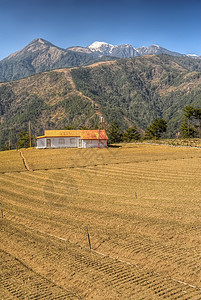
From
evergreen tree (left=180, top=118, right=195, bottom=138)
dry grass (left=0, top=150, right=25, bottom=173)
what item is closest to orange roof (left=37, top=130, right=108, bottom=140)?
dry grass (left=0, top=150, right=25, bottom=173)

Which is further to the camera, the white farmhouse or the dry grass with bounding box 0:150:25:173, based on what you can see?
the white farmhouse

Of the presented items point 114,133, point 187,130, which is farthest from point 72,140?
point 187,130

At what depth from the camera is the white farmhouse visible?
79.4 m

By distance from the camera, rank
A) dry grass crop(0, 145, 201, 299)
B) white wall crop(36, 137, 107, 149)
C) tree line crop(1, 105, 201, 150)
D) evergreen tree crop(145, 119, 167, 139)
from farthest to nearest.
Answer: evergreen tree crop(145, 119, 167, 139) → tree line crop(1, 105, 201, 150) → white wall crop(36, 137, 107, 149) → dry grass crop(0, 145, 201, 299)

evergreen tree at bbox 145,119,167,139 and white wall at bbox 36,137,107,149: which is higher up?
evergreen tree at bbox 145,119,167,139

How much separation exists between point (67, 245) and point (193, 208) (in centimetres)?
1135

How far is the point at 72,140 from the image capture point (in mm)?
80812

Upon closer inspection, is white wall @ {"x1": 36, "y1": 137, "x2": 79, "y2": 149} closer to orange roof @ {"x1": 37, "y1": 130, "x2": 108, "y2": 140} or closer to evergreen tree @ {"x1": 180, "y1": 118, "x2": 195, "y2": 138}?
orange roof @ {"x1": 37, "y1": 130, "x2": 108, "y2": 140}

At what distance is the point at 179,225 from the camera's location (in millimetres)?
17109

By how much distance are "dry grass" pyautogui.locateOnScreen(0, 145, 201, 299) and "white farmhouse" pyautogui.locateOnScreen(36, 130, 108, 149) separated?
1947 inches

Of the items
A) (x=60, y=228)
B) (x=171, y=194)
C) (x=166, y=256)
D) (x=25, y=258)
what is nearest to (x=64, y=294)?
(x=25, y=258)

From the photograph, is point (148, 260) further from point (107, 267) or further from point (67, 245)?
point (67, 245)

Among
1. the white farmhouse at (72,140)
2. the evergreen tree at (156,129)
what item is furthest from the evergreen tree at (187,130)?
the white farmhouse at (72,140)

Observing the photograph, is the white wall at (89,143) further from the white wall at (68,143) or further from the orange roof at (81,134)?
the orange roof at (81,134)
